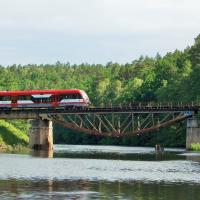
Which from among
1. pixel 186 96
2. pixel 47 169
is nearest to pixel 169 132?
pixel 186 96

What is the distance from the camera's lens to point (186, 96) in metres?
178

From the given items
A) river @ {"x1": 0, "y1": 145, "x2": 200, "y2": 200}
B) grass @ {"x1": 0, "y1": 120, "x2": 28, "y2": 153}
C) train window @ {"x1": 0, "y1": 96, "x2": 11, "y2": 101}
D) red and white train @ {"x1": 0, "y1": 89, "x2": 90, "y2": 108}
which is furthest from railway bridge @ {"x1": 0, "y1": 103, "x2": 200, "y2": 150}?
river @ {"x1": 0, "y1": 145, "x2": 200, "y2": 200}

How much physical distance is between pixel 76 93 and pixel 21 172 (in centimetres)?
5991

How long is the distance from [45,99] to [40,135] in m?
6.86

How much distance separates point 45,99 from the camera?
13850cm

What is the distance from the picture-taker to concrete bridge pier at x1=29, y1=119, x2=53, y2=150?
5438 inches

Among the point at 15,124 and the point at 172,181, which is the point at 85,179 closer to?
the point at 172,181

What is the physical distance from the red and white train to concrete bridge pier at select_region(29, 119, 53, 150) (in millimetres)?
3593

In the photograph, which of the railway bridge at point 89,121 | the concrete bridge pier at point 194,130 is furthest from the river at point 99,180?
the concrete bridge pier at point 194,130

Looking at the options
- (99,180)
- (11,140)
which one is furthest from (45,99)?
(99,180)

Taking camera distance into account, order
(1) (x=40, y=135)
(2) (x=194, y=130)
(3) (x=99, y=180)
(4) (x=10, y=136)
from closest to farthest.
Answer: (3) (x=99, y=180), (2) (x=194, y=130), (1) (x=40, y=135), (4) (x=10, y=136)

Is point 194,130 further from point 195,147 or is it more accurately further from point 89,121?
point 89,121

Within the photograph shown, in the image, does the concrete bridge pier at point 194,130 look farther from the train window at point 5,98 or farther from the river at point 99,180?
the river at point 99,180

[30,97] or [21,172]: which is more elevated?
[30,97]
